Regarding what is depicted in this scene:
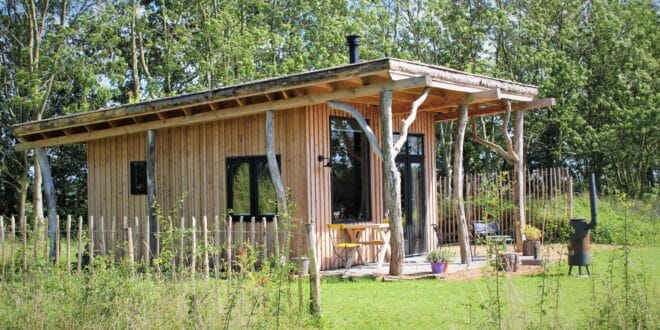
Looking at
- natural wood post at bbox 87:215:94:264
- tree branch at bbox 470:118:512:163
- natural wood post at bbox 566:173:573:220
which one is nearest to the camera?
natural wood post at bbox 87:215:94:264

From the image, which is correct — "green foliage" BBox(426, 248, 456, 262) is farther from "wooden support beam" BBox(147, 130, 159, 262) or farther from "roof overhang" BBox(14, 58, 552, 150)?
"wooden support beam" BBox(147, 130, 159, 262)

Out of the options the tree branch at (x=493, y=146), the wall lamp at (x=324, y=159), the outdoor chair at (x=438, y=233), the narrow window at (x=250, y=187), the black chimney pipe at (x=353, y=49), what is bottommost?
the outdoor chair at (x=438, y=233)

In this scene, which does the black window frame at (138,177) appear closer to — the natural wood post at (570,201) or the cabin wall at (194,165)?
the cabin wall at (194,165)

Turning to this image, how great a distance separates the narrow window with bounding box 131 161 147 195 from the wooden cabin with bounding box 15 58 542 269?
0.02 meters

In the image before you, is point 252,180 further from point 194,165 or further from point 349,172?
point 349,172

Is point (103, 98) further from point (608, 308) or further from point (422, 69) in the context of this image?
point (608, 308)

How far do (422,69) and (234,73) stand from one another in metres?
14.6

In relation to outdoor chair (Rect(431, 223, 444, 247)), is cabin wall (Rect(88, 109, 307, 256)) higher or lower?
higher

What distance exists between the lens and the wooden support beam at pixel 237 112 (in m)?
11.5

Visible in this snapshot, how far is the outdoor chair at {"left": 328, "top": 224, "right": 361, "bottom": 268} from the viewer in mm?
12895

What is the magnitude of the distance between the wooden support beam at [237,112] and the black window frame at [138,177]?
76 centimetres

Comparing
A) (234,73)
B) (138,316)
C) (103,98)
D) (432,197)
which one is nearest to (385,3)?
(234,73)

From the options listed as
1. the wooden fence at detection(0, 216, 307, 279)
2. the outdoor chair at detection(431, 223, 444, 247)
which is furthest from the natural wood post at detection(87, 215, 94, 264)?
the outdoor chair at detection(431, 223, 444, 247)

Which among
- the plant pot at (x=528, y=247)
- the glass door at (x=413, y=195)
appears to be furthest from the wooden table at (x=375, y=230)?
the plant pot at (x=528, y=247)
